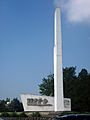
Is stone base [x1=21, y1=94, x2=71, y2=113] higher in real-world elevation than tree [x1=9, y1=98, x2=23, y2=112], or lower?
lower

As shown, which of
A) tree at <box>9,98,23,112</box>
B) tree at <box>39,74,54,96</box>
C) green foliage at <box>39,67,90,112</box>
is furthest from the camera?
tree at <box>9,98,23,112</box>

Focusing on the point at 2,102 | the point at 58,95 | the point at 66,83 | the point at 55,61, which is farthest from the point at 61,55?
the point at 2,102

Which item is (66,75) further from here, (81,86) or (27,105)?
(27,105)

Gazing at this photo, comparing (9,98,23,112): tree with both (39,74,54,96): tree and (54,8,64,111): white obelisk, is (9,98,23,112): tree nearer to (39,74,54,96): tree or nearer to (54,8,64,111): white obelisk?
(39,74,54,96): tree

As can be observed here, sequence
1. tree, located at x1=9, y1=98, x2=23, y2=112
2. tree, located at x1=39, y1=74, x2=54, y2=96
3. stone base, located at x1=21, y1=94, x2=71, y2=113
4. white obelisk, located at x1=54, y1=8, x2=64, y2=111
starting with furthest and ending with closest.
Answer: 1. tree, located at x1=9, y1=98, x2=23, y2=112
2. tree, located at x1=39, y1=74, x2=54, y2=96
3. stone base, located at x1=21, y1=94, x2=71, y2=113
4. white obelisk, located at x1=54, y1=8, x2=64, y2=111

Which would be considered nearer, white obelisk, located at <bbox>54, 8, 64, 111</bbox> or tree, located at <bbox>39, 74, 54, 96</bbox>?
white obelisk, located at <bbox>54, 8, 64, 111</bbox>

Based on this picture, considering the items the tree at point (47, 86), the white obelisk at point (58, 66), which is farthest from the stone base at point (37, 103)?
the tree at point (47, 86)

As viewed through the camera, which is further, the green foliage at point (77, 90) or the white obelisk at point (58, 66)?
the green foliage at point (77, 90)

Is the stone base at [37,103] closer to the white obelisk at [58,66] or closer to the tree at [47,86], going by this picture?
the white obelisk at [58,66]

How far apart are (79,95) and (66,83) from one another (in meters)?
7.46

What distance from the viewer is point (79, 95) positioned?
83.2m

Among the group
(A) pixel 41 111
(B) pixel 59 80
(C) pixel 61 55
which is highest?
(C) pixel 61 55

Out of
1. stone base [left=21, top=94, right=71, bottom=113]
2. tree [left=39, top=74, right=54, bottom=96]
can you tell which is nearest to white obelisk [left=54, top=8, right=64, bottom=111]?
stone base [left=21, top=94, right=71, bottom=113]

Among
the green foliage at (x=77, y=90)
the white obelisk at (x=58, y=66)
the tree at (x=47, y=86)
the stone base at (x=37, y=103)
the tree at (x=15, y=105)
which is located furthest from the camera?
the tree at (x=15, y=105)
